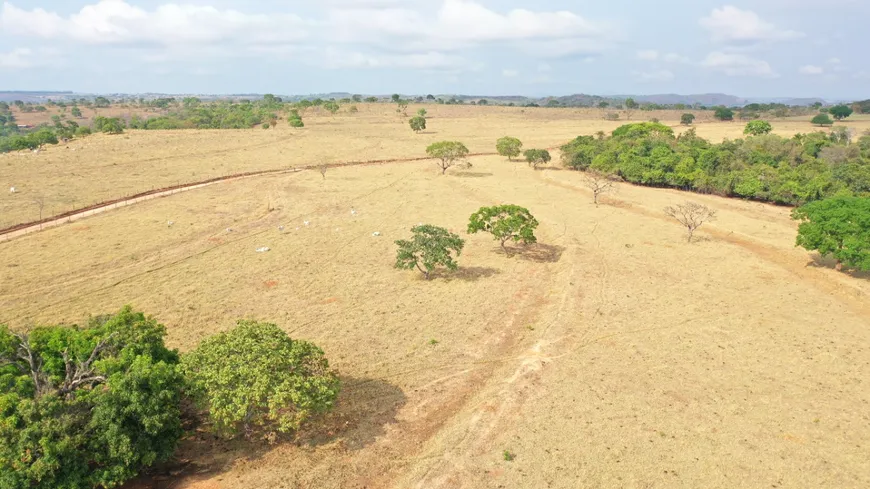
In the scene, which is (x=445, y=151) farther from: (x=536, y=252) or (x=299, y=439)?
(x=299, y=439)

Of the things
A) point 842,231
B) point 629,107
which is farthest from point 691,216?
point 629,107

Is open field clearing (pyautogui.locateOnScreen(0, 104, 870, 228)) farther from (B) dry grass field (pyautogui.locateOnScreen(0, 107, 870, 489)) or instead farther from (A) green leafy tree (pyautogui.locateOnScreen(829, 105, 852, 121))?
(A) green leafy tree (pyautogui.locateOnScreen(829, 105, 852, 121))

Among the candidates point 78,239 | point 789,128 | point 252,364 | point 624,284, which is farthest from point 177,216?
point 789,128

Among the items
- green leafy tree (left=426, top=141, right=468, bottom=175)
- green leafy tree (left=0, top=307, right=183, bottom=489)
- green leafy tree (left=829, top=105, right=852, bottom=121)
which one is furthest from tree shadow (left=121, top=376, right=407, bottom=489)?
green leafy tree (left=829, top=105, right=852, bottom=121)

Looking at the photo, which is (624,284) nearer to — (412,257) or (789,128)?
(412,257)

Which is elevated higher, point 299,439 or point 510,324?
point 510,324
